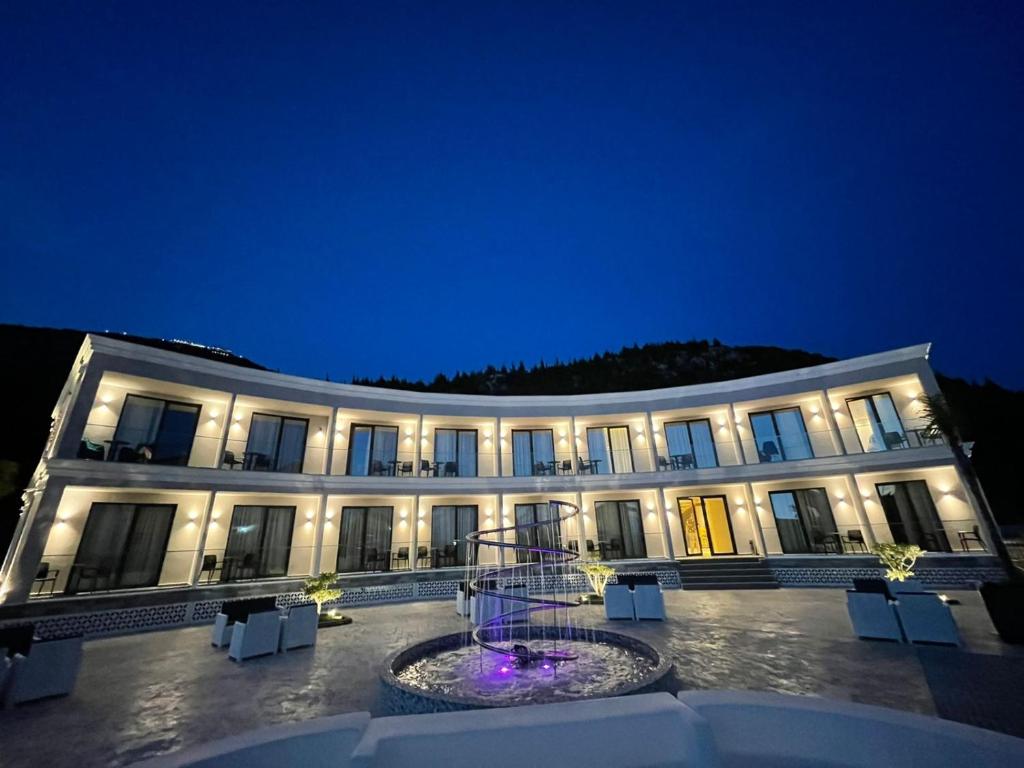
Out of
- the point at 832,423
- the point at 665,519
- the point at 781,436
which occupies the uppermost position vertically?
the point at 832,423

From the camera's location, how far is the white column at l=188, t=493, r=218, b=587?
11.3m

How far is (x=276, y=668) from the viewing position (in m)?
6.75

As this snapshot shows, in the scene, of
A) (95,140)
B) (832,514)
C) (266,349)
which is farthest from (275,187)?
(266,349)

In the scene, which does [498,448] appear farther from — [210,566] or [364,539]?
[210,566]

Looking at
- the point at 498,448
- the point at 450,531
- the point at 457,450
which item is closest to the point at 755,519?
the point at 498,448

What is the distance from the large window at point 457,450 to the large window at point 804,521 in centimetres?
1244

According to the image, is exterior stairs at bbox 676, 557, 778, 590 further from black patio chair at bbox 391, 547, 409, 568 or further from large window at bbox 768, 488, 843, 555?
black patio chair at bbox 391, 547, 409, 568

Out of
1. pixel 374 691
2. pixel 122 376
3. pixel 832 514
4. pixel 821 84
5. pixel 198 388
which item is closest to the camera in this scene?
pixel 374 691

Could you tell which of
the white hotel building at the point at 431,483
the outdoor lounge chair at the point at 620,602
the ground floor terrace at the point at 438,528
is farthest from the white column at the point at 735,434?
the outdoor lounge chair at the point at 620,602

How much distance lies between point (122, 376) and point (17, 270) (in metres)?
103

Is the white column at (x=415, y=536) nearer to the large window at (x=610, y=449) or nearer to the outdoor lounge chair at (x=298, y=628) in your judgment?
the outdoor lounge chair at (x=298, y=628)

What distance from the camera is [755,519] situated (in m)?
15.0

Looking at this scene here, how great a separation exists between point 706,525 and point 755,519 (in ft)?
6.83

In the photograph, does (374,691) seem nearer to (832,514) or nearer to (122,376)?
(122,376)
